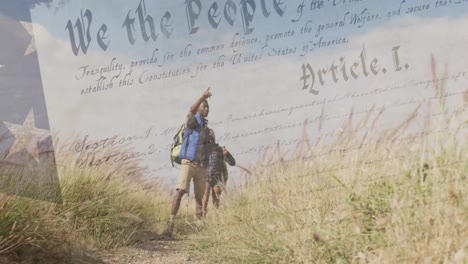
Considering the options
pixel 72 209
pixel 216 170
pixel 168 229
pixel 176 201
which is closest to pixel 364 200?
pixel 216 170

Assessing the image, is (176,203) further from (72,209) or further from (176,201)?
(72,209)

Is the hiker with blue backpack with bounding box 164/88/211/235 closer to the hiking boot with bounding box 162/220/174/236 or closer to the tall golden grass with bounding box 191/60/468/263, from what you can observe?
the hiking boot with bounding box 162/220/174/236

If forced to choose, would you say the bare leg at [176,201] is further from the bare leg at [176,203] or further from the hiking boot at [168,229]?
the hiking boot at [168,229]

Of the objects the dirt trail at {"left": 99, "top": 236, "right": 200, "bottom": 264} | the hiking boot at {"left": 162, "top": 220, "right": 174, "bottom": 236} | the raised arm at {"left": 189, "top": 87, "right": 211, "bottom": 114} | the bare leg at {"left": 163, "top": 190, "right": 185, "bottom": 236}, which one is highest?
the raised arm at {"left": 189, "top": 87, "right": 211, "bottom": 114}

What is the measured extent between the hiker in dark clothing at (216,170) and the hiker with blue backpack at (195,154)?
0.03 m

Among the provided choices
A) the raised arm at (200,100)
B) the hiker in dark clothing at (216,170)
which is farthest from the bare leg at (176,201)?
the raised arm at (200,100)

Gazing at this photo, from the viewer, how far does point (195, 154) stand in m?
2.83

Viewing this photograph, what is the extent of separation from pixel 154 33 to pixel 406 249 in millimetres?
1308

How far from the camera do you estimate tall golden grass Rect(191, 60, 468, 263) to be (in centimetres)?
215

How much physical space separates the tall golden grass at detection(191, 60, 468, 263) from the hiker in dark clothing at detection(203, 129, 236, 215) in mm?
121

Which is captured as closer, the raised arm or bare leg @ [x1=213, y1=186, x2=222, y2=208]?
the raised arm

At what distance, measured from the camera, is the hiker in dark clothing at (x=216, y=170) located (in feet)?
8.70

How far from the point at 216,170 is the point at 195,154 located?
0.43 ft

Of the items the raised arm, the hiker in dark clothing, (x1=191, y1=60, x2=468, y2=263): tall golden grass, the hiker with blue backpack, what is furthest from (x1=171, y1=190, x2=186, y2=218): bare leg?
the raised arm
